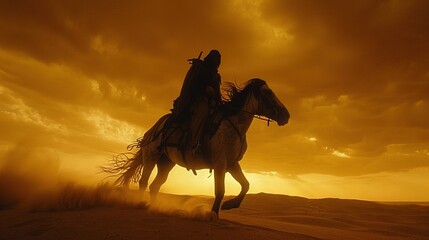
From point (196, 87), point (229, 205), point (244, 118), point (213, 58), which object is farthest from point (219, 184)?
point (213, 58)

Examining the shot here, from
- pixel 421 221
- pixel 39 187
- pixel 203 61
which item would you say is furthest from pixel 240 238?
pixel 421 221

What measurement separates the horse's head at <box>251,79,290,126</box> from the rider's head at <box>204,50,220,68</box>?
105 cm

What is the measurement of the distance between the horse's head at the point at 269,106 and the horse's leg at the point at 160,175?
263 cm

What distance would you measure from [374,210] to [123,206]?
699 inches

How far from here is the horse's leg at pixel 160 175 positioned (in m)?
6.90

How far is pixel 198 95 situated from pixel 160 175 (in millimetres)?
2246

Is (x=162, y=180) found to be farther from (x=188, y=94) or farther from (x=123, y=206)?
(x=188, y=94)

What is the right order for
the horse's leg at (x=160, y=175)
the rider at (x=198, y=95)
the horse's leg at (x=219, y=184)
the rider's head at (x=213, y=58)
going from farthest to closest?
the horse's leg at (x=160, y=175) < the rider's head at (x=213, y=58) < the rider at (x=198, y=95) < the horse's leg at (x=219, y=184)

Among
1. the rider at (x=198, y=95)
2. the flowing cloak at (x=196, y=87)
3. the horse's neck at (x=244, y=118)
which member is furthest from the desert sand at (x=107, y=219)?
the flowing cloak at (x=196, y=87)

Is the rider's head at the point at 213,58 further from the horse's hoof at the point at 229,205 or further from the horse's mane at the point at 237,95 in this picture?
the horse's hoof at the point at 229,205

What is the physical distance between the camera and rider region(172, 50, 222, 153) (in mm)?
5691

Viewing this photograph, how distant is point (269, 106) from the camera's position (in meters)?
5.78

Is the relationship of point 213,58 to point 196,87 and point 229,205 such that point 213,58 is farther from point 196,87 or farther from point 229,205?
point 229,205

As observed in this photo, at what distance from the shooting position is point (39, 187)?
702 centimetres
